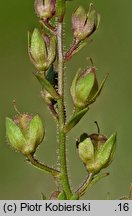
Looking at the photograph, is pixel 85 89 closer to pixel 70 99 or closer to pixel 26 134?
pixel 26 134

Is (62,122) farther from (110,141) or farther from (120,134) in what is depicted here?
(120,134)

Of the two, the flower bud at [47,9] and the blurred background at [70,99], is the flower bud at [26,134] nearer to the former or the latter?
the flower bud at [47,9]

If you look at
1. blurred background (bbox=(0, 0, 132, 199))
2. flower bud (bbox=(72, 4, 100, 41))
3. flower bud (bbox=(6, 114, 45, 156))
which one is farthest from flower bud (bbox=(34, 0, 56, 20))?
blurred background (bbox=(0, 0, 132, 199))

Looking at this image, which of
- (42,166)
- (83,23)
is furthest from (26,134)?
(83,23)

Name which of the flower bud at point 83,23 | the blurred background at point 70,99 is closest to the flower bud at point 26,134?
the flower bud at point 83,23

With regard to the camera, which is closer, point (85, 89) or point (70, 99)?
point (85, 89)

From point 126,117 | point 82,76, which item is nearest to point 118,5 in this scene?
point 126,117
